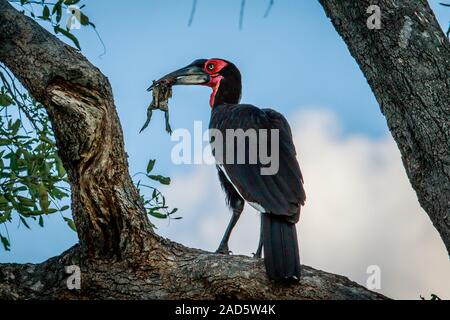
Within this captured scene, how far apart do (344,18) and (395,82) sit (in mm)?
411

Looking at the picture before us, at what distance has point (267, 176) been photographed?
172 inches

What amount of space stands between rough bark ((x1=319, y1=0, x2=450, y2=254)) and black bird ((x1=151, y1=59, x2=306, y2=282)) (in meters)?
0.64

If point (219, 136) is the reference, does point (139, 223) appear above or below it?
below

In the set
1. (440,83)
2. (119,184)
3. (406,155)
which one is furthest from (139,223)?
(440,83)

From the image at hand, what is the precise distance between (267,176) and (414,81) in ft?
3.35

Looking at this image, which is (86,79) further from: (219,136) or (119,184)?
(219,136)

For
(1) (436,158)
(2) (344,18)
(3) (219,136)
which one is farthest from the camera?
(3) (219,136)

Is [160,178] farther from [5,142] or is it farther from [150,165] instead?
[5,142]

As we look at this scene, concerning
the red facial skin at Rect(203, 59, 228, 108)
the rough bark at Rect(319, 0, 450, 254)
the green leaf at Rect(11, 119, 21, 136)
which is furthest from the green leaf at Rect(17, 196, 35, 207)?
the rough bark at Rect(319, 0, 450, 254)

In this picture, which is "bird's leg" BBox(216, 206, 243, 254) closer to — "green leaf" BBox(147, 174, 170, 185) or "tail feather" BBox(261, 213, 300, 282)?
"green leaf" BBox(147, 174, 170, 185)

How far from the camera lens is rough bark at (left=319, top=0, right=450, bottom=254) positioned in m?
3.60

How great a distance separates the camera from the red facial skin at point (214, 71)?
6.16 m

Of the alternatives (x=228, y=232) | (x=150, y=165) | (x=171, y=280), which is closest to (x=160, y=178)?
(x=150, y=165)

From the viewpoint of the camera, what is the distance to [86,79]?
12.4 feet
